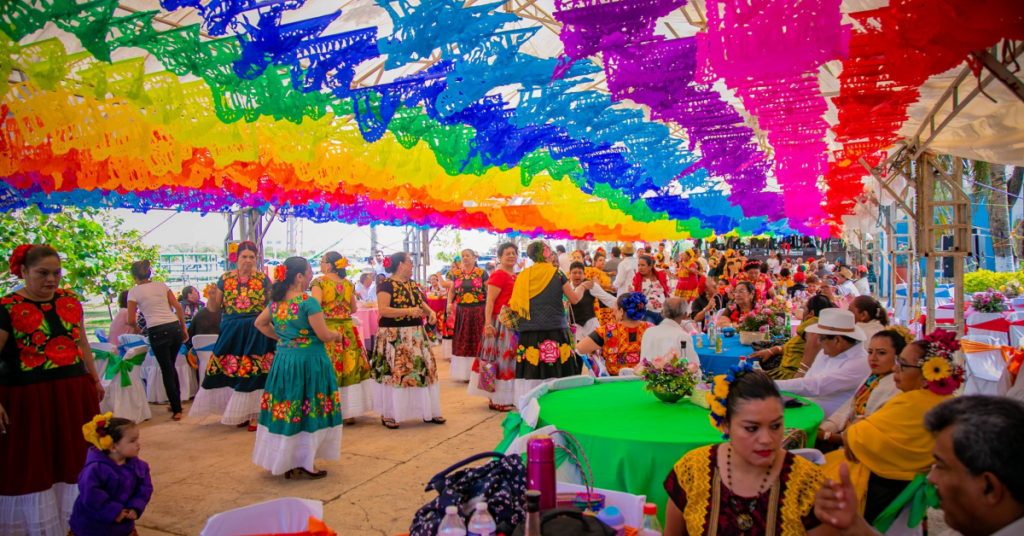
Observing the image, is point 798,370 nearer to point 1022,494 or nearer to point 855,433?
point 855,433

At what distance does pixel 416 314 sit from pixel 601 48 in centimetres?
347

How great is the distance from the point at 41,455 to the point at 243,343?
2676 millimetres

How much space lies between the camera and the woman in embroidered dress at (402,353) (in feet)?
18.9

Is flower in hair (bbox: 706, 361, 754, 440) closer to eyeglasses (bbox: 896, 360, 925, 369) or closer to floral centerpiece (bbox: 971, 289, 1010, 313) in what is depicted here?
eyeglasses (bbox: 896, 360, 925, 369)

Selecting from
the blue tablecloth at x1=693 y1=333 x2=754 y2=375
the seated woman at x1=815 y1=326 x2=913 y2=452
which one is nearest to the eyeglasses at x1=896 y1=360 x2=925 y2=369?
the seated woman at x1=815 y1=326 x2=913 y2=452

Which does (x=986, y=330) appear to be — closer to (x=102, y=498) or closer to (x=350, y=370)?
(x=350, y=370)

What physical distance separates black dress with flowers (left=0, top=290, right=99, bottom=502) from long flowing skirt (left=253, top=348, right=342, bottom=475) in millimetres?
1130

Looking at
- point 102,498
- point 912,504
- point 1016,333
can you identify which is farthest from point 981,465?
point 1016,333

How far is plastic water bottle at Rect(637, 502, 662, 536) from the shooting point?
193cm

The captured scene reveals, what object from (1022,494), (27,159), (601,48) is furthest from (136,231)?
(1022,494)

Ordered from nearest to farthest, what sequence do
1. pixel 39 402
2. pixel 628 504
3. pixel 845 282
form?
pixel 628 504 → pixel 39 402 → pixel 845 282

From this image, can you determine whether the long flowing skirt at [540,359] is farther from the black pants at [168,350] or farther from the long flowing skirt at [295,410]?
the black pants at [168,350]

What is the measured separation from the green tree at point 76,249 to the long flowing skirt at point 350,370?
4.42m

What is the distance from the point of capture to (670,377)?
10.8 ft
